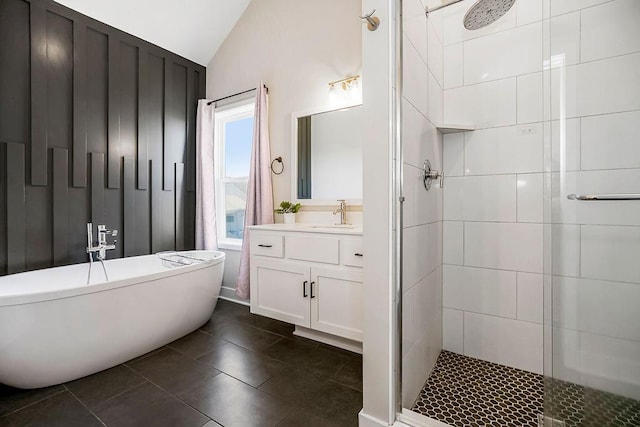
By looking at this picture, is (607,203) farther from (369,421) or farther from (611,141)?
(369,421)

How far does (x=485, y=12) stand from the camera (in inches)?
62.4

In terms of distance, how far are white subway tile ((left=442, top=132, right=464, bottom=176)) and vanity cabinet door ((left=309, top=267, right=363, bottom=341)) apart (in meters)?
0.94

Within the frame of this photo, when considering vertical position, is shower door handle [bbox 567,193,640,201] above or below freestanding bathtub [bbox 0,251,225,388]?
above

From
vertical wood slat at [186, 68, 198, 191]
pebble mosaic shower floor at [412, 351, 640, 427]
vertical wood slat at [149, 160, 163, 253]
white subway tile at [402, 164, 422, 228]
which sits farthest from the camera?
vertical wood slat at [186, 68, 198, 191]

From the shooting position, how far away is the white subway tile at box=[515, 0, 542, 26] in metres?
1.77

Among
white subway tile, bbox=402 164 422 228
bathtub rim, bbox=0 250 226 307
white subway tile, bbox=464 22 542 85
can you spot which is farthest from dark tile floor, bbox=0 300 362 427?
white subway tile, bbox=464 22 542 85

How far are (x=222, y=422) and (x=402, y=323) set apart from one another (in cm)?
100

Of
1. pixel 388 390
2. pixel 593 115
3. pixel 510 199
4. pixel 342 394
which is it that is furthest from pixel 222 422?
pixel 593 115

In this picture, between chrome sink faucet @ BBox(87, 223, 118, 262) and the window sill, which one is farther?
the window sill

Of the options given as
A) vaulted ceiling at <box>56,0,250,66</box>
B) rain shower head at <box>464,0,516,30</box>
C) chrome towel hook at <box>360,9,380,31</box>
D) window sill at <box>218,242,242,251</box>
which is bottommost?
window sill at <box>218,242,242,251</box>

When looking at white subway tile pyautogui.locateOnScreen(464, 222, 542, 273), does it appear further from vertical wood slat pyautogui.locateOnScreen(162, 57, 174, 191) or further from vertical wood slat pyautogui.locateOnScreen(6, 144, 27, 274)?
vertical wood slat pyautogui.locateOnScreen(6, 144, 27, 274)

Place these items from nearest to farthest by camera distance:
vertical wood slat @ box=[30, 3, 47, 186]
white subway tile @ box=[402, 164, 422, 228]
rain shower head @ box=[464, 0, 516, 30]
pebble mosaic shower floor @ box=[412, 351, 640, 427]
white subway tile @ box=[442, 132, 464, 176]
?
pebble mosaic shower floor @ box=[412, 351, 640, 427] < white subway tile @ box=[402, 164, 422, 228] < rain shower head @ box=[464, 0, 516, 30] < white subway tile @ box=[442, 132, 464, 176] < vertical wood slat @ box=[30, 3, 47, 186]

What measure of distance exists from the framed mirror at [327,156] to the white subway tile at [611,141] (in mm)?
1390

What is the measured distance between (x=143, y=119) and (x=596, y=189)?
12.0ft
